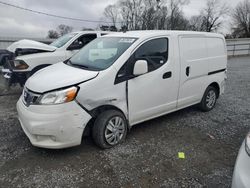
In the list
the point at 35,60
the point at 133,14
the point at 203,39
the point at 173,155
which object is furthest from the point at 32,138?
the point at 133,14

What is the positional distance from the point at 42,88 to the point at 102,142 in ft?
3.69

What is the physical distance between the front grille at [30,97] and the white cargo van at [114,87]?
14mm

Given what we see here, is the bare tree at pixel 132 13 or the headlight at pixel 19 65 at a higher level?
the bare tree at pixel 132 13

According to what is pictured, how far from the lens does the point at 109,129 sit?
2.91 m

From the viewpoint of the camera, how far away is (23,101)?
2883 mm

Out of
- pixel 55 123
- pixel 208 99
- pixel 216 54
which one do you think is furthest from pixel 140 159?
pixel 216 54

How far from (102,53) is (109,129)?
130 cm

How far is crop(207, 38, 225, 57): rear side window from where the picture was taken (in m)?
4.23

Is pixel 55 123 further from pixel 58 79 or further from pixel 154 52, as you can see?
pixel 154 52

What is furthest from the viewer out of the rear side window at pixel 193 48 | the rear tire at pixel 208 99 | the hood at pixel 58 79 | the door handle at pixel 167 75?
the rear tire at pixel 208 99

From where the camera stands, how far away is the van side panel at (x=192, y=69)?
145 inches

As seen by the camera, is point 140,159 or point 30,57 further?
point 30,57

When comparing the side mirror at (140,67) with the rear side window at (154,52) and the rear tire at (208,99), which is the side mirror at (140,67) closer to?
the rear side window at (154,52)

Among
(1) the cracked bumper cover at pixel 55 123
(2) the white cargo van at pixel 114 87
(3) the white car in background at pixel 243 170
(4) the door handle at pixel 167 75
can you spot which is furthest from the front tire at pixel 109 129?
(3) the white car in background at pixel 243 170
